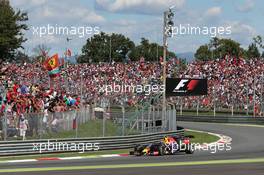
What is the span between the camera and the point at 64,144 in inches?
709

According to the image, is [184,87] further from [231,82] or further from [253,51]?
[253,51]

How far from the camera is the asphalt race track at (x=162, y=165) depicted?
1297cm

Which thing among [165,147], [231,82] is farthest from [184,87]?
[165,147]

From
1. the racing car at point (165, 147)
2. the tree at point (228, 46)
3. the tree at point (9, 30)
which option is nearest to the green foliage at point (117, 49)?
the tree at point (228, 46)

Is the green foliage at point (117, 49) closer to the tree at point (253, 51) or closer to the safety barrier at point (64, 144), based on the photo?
the tree at point (253, 51)

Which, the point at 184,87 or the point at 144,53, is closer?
the point at 184,87

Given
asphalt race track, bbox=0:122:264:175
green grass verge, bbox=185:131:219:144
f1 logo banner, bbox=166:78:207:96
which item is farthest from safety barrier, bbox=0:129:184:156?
f1 logo banner, bbox=166:78:207:96

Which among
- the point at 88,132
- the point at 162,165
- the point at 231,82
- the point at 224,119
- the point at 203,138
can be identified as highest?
the point at 231,82

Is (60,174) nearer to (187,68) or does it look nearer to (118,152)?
(118,152)

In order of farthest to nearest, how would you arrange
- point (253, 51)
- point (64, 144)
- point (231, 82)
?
1. point (253, 51)
2. point (231, 82)
3. point (64, 144)

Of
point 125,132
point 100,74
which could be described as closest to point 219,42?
point 100,74

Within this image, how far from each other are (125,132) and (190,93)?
27.9ft

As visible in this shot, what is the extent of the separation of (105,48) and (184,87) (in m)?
65.2

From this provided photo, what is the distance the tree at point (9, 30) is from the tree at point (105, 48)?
43926 mm
